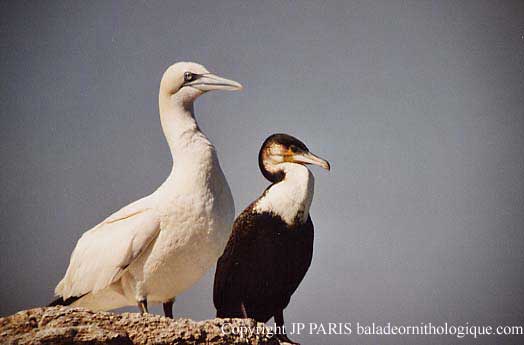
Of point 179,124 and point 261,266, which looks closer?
point 179,124

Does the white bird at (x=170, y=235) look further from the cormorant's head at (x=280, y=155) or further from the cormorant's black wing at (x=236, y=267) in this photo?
the cormorant's head at (x=280, y=155)

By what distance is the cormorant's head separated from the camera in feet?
17.1

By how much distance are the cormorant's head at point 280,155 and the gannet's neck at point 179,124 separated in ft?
3.97

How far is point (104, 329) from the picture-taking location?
316 cm

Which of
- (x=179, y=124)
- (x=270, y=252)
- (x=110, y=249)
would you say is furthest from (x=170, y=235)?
(x=270, y=252)

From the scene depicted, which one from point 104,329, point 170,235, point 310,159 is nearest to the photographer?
point 104,329

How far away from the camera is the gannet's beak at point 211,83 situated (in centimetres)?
415

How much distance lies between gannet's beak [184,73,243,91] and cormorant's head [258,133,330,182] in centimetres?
119

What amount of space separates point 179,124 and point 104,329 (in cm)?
145

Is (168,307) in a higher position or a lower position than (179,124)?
lower

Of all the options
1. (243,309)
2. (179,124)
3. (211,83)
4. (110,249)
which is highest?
(211,83)

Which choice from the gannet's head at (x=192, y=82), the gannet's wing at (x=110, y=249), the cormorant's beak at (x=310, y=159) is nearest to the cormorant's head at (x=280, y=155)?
the cormorant's beak at (x=310, y=159)

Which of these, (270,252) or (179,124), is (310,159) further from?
(179,124)

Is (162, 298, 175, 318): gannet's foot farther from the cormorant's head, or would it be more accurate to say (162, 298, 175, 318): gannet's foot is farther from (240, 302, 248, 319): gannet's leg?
the cormorant's head
